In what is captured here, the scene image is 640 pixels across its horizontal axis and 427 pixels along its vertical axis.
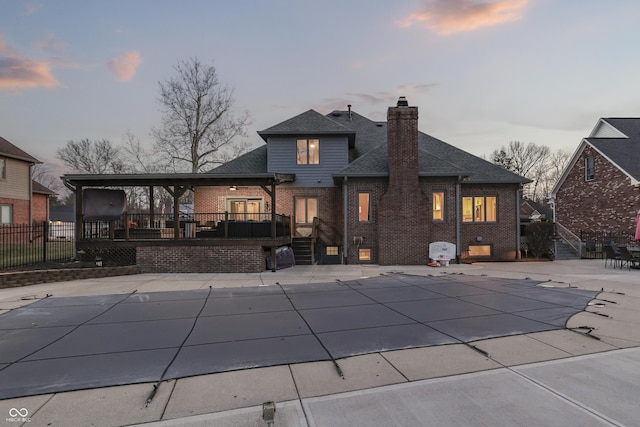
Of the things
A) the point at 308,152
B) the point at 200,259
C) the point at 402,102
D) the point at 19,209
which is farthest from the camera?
the point at 19,209

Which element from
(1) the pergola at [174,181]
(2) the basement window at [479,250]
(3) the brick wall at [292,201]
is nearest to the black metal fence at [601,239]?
(2) the basement window at [479,250]

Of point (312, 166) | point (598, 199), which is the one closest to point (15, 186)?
point (312, 166)

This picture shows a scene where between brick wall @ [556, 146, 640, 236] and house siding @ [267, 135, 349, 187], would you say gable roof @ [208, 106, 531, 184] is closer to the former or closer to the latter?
house siding @ [267, 135, 349, 187]

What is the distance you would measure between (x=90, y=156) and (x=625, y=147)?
55.8 metres

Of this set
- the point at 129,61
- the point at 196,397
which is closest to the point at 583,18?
the point at 196,397

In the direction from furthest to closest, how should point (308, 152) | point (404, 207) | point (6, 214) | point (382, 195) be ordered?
point (6, 214)
point (308, 152)
point (382, 195)
point (404, 207)

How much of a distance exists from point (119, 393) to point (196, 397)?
894mm

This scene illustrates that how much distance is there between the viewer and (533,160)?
51.1m

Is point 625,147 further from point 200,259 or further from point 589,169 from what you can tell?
point 200,259

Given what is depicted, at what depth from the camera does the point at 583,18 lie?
1405 cm

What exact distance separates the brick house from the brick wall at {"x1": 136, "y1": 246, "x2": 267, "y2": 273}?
644 inches

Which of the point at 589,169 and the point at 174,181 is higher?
the point at 589,169

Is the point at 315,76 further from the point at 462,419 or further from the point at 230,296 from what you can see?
the point at 462,419

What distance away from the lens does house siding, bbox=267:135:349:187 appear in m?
16.6
